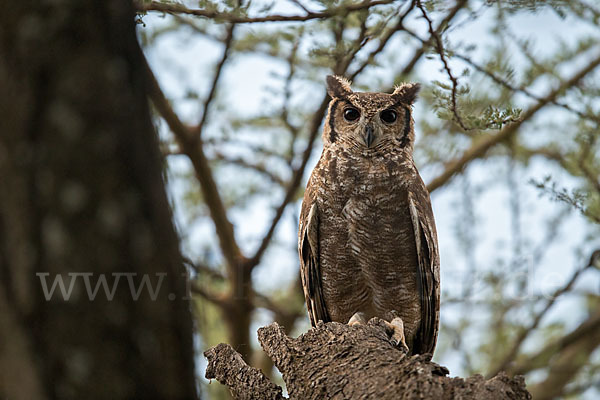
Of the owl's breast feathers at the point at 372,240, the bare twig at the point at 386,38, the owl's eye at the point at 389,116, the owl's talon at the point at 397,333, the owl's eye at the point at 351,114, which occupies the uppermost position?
the bare twig at the point at 386,38

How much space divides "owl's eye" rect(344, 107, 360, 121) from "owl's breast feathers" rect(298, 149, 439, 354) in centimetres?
24

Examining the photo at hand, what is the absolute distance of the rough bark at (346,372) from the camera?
2002 millimetres

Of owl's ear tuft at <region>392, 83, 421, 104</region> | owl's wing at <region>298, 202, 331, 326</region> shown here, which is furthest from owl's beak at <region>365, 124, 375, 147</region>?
owl's wing at <region>298, 202, 331, 326</region>

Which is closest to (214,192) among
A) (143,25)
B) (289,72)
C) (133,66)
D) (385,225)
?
(289,72)

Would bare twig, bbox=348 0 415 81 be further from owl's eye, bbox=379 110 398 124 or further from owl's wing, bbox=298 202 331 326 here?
owl's wing, bbox=298 202 331 326

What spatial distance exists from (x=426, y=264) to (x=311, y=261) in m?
0.70

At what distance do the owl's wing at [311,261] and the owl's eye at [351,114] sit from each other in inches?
22.5

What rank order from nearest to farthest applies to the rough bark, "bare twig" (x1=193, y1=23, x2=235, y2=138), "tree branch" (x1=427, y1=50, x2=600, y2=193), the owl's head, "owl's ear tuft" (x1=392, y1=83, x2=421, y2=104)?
1. the rough bark
2. the owl's head
3. "owl's ear tuft" (x1=392, y1=83, x2=421, y2=104)
4. "bare twig" (x1=193, y1=23, x2=235, y2=138)
5. "tree branch" (x1=427, y1=50, x2=600, y2=193)

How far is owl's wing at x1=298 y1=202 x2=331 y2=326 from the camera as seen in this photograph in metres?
3.54

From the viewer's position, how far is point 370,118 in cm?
354

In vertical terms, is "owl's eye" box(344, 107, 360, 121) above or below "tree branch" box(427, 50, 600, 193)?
below

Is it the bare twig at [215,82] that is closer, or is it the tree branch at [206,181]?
the bare twig at [215,82]

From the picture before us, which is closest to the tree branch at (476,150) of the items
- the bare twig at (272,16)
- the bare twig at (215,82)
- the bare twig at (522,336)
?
the bare twig at (522,336)

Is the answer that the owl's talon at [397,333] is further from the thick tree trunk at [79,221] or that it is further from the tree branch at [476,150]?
the tree branch at [476,150]
